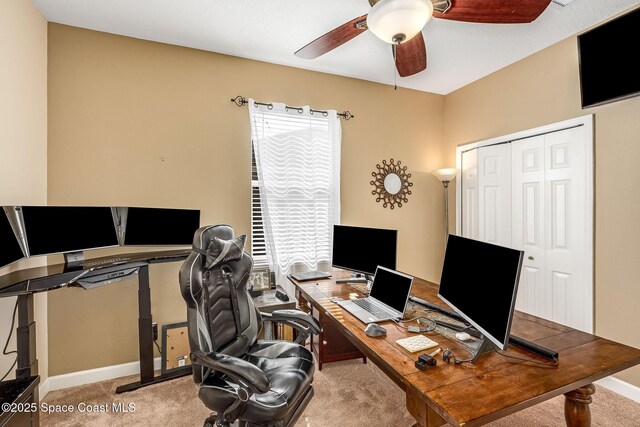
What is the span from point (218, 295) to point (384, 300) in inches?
40.5

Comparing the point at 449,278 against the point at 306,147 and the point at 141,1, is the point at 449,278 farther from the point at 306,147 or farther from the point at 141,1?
the point at 141,1

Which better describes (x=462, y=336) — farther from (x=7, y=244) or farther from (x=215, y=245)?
(x=7, y=244)

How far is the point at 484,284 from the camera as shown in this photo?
4.54 feet

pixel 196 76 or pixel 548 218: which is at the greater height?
pixel 196 76

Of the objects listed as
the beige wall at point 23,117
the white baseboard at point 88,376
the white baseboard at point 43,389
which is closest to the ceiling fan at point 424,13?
the beige wall at point 23,117

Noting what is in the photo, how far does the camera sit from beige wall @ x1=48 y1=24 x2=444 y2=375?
242cm

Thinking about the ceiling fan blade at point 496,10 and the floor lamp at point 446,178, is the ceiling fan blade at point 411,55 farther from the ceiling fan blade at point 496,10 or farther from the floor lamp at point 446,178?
the floor lamp at point 446,178

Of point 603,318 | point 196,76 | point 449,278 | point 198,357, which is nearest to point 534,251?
point 603,318

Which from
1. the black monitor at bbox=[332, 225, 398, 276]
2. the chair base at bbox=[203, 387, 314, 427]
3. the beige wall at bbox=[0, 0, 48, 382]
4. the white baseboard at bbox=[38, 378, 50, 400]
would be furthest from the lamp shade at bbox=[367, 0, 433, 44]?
the white baseboard at bbox=[38, 378, 50, 400]

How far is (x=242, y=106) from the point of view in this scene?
295 cm

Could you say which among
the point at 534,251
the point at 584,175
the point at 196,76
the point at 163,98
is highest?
the point at 196,76

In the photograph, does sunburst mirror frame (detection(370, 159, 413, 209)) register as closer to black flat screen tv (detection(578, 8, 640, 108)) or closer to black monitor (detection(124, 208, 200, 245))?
black flat screen tv (detection(578, 8, 640, 108))

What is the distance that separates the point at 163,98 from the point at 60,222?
129cm

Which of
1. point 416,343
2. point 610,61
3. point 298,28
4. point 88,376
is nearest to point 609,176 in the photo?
point 610,61
